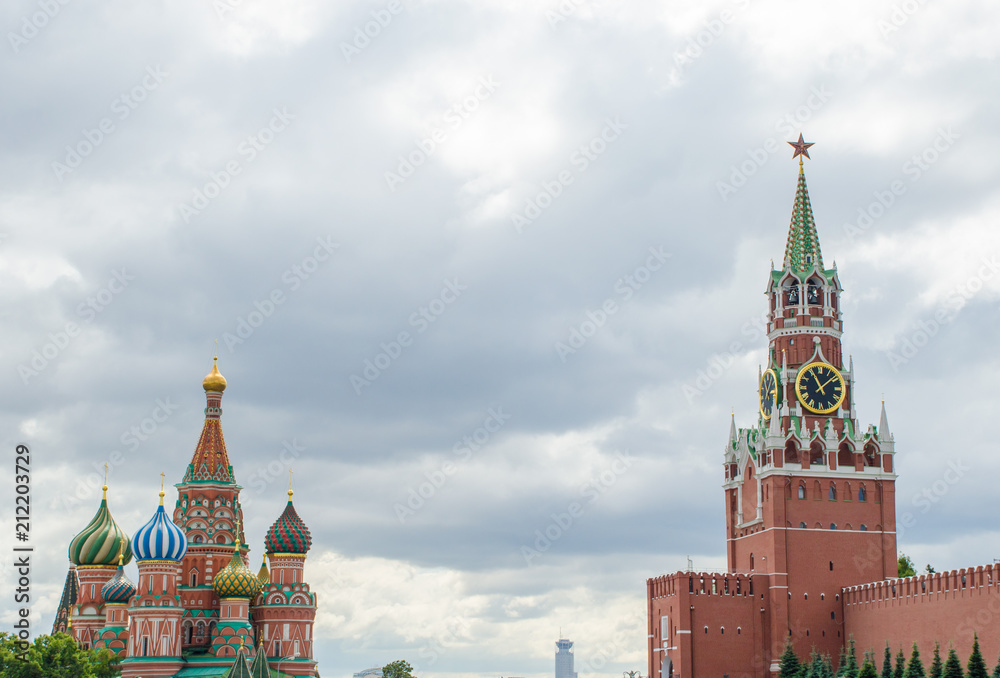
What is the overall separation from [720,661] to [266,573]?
1139 inches

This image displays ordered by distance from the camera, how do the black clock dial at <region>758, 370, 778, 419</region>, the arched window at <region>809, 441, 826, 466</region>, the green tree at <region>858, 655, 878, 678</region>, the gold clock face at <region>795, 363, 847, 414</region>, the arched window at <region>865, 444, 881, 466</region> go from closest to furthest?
the green tree at <region>858, 655, 878, 678</region>, the arched window at <region>809, 441, 826, 466</region>, the arched window at <region>865, 444, 881, 466</region>, the gold clock face at <region>795, 363, 847, 414</region>, the black clock dial at <region>758, 370, 778, 419</region>

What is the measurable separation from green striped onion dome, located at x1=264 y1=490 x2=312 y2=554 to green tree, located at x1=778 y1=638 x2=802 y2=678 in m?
28.6

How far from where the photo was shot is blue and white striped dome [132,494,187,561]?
71188 millimetres

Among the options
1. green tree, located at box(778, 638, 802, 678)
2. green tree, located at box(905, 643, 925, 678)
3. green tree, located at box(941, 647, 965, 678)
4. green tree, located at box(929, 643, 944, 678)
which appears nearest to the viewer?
green tree, located at box(941, 647, 965, 678)

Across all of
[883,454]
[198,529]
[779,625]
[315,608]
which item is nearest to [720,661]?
[779,625]

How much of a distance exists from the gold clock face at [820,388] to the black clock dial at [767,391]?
4.58 feet

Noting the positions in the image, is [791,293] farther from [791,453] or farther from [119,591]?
[119,591]

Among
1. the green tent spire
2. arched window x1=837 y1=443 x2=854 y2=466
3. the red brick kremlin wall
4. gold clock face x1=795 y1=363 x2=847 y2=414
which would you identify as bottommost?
the red brick kremlin wall

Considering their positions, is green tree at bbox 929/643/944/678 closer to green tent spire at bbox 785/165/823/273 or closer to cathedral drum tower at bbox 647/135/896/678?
cathedral drum tower at bbox 647/135/896/678

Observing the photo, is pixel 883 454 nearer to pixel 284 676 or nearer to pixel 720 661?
pixel 720 661

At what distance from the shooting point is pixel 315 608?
7725 centimetres

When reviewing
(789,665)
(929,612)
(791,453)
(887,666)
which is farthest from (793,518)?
(887,666)

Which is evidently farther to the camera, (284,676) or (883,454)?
(883,454)

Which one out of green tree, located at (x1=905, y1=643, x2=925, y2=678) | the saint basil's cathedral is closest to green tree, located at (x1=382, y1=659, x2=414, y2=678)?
the saint basil's cathedral
